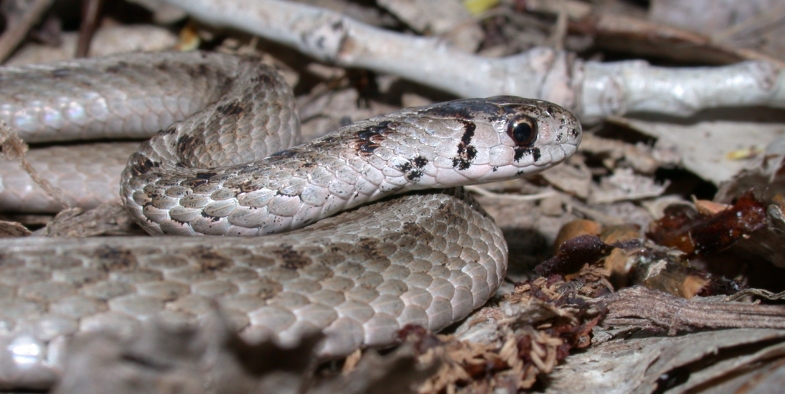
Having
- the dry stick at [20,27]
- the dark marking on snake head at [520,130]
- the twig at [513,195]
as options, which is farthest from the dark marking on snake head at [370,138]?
the dry stick at [20,27]

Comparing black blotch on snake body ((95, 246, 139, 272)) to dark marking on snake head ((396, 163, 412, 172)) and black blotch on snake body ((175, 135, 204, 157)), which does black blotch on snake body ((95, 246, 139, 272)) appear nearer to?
black blotch on snake body ((175, 135, 204, 157))

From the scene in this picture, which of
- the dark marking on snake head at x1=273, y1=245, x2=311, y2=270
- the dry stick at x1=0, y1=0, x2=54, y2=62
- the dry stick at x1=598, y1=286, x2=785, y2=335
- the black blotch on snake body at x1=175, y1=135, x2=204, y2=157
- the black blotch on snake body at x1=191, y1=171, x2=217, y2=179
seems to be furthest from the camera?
the dry stick at x1=0, y1=0, x2=54, y2=62

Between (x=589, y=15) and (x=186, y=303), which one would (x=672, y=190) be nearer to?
(x=589, y=15)

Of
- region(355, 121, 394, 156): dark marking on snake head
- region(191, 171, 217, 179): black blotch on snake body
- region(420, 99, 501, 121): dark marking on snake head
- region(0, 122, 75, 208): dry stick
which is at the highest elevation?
region(420, 99, 501, 121): dark marking on snake head

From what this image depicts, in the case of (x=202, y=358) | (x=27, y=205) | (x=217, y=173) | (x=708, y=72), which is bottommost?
(x=27, y=205)

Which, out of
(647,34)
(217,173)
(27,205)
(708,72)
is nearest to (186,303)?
(217,173)

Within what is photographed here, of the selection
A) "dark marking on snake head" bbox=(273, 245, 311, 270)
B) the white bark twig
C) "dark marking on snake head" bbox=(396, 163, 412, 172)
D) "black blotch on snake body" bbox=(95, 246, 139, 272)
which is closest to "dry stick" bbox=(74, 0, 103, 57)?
the white bark twig

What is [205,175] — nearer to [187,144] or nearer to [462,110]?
[187,144]

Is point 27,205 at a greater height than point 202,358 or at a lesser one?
lesser
